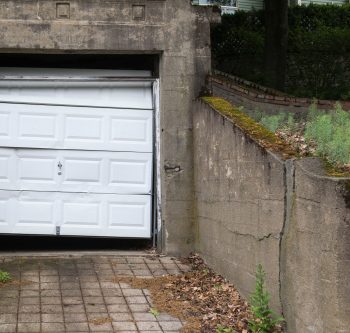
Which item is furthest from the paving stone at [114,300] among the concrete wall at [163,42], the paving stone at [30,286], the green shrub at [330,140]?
the green shrub at [330,140]

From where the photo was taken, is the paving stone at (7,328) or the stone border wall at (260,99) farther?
the stone border wall at (260,99)

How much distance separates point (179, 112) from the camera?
31.0 feet

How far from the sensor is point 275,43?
1697 cm

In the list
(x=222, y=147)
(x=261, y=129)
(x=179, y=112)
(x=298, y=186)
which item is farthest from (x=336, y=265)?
(x=179, y=112)

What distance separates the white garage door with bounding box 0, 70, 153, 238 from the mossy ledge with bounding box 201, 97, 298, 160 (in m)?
1.79

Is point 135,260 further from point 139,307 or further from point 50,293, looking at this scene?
point 139,307

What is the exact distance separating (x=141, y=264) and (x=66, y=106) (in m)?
2.65

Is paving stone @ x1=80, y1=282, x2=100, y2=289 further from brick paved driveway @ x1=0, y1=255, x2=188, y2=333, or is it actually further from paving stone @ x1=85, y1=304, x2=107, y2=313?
paving stone @ x1=85, y1=304, x2=107, y2=313

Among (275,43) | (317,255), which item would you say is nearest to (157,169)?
(317,255)

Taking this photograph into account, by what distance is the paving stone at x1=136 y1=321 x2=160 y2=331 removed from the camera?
257 inches

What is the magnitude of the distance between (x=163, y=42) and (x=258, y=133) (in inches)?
115

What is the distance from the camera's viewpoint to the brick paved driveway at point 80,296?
6.52 meters

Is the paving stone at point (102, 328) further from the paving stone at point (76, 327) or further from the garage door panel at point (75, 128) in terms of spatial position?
the garage door panel at point (75, 128)

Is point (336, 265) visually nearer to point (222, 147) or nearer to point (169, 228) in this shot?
point (222, 147)
